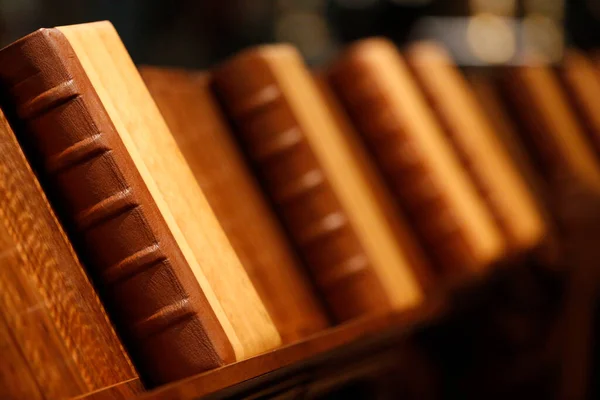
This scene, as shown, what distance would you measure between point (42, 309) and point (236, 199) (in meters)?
0.58

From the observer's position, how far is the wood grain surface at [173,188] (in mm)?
944

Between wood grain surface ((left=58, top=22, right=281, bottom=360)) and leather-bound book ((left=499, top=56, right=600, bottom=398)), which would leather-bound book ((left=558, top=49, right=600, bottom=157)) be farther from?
wood grain surface ((left=58, top=22, right=281, bottom=360))

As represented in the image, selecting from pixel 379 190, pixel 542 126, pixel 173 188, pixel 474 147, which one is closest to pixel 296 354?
pixel 173 188

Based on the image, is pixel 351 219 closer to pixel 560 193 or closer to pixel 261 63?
pixel 261 63

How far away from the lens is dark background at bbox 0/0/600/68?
10.0ft

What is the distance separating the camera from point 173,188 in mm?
992

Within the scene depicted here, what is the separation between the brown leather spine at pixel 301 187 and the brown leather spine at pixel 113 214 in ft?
1.79

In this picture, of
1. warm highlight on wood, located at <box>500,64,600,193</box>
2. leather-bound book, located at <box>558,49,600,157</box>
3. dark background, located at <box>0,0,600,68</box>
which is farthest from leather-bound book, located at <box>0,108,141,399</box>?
leather-bound book, located at <box>558,49,600,157</box>

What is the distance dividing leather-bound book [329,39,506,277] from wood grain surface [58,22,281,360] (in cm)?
87

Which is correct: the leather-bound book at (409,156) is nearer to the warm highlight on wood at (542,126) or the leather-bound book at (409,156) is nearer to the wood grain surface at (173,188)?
the wood grain surface at (173,188)

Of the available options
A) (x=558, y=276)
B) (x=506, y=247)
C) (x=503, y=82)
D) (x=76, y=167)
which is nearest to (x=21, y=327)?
(x=76, y=167)

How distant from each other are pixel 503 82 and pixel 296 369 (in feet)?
7.26

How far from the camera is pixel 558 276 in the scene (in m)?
2.74

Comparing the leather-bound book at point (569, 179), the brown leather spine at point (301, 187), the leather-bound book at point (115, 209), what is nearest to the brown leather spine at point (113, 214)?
the leather-bound book at point (115, 209)
